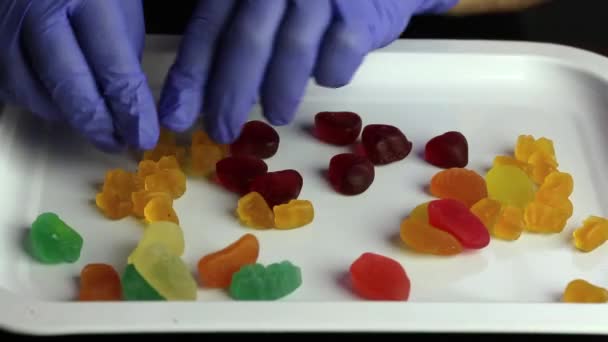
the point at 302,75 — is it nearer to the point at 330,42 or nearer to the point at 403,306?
the point at 330,42

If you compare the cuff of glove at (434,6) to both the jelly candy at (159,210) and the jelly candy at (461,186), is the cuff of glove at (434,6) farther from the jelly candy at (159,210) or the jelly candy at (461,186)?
the jelly candy at (159,210)

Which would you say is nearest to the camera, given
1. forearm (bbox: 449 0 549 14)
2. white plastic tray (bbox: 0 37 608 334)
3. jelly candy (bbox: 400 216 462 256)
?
white plastic tray (bbox: 0 37 608 334)

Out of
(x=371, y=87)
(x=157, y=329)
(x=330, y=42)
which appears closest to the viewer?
(x=157, y=329)

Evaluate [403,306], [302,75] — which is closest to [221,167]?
[302,75]

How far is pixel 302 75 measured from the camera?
0.79m

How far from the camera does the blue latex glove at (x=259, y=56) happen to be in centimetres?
77

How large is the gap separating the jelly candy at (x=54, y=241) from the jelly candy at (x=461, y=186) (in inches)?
14.3

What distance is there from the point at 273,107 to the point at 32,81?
23 centimetres

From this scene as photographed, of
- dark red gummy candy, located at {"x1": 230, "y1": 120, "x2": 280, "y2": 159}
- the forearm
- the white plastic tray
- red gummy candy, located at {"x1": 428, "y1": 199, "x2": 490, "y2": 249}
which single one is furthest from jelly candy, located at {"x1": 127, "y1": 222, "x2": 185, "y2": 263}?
the forearm

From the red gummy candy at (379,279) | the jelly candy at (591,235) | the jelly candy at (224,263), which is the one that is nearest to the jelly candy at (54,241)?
the jelly candy at (224,263)

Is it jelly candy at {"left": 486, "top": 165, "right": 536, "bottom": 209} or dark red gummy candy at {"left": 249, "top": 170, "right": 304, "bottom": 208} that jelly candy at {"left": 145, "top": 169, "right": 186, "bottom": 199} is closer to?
dark red gummy candy at {"left": 249, "top": 170, "right": 304, "bottom": 208}

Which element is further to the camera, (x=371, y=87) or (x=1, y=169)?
(x=371, y=87)

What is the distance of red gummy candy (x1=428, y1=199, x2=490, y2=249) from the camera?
0.80 meters

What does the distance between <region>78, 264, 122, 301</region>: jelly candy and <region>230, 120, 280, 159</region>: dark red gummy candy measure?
0.21 meters
